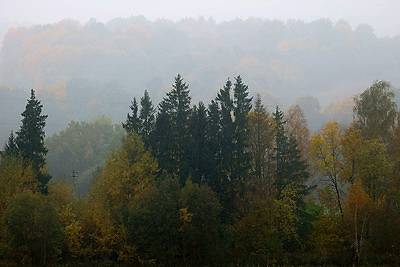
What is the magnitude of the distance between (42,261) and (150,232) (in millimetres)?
9982

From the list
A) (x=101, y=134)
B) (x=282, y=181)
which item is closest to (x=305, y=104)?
(x=101, y=134)

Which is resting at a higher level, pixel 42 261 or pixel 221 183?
pixel 221 183

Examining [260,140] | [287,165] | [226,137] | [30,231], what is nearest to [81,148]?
[226,137]

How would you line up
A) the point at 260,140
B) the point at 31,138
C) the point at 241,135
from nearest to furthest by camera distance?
the point at 241,135, the point at 260,140, the point at 31,138

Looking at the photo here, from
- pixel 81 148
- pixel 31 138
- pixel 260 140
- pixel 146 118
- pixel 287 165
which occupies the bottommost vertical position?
pixel 287 165

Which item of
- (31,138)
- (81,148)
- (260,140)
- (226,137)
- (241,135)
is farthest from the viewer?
(81,148)

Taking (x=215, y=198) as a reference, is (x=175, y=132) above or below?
above

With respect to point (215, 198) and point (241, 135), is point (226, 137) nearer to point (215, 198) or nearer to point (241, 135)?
point (241, 135)

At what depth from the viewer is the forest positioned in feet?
111

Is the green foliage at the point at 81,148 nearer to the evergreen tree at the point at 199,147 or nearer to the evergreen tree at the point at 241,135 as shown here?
the evergreen tree at the point at 199,147

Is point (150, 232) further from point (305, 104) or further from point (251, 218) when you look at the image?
point (305, 104)

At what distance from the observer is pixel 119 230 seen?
35.2 meters

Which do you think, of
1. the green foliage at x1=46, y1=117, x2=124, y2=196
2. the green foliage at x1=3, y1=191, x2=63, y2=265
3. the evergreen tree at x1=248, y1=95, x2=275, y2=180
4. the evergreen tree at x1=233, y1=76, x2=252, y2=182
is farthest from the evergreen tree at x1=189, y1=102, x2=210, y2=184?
the green foliage at x1=46, y1=117, x2=124, y2=196

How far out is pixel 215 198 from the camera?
116 feet
